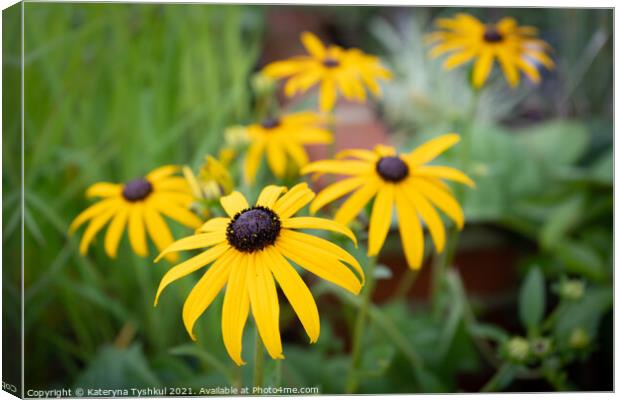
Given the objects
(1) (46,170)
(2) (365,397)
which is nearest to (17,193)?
(1) (46,170)

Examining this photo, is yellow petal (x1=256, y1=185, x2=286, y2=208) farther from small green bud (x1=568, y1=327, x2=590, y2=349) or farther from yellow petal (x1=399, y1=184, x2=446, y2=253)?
small green bud (x1=568, y1=327, x2=590, y2=349)

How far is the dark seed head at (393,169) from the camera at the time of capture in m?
0.51

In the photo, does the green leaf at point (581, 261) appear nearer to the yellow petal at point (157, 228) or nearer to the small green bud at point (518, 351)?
the small green bud at point (518, 351)

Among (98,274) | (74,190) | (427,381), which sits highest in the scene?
(74,190)

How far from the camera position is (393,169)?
0.51 metres

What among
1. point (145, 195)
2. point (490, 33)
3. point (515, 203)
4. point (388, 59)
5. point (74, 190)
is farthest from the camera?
point (388, 59)

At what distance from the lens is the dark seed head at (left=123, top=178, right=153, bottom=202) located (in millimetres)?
562

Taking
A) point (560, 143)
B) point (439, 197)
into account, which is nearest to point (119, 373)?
point (439, 197)

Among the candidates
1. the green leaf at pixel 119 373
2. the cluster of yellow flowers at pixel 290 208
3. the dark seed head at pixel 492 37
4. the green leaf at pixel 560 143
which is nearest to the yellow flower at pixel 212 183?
the cluster of yellow flowers at pixel 290 208

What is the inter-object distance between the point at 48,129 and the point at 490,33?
0.52 metres

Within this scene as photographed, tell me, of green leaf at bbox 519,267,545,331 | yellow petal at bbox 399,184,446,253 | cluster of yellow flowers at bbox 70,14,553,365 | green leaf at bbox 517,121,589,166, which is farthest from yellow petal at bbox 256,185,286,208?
green leaf at bbox 517,121,589,166

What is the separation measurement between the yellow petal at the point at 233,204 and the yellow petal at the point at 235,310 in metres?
0.05

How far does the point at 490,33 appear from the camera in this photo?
27.3 inches

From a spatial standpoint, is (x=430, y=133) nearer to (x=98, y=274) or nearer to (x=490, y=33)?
(x=490, y=33)
